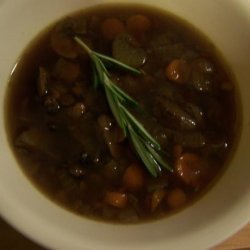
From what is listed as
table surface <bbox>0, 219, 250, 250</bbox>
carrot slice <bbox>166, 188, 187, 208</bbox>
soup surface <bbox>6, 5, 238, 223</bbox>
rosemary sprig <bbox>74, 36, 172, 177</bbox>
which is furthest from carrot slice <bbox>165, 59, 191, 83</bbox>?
table surface <bbox>0, 219, 250, 250</bbox>

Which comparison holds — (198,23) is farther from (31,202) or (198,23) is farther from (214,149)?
(31,202)

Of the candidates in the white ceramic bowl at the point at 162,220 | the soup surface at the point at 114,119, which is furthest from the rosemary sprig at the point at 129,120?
the white ceramic bowl at the point at 162,220

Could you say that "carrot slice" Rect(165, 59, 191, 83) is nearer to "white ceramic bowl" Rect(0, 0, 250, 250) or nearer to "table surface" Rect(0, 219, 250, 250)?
"white ceramic bowl" Rect(0, 0, 250, 250)

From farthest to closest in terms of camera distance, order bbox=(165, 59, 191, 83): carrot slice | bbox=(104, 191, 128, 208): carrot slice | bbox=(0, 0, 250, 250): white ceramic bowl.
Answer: bbox=(165, 59, 191, 83): carrot slice → bbox=(104, 191, 128, 208): carrot slice → bbox=(0, 0, 250, 250): white ceramic bowl

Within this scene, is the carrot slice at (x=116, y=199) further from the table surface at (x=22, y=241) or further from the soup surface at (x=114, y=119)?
the table surface at (x=22, y=241)

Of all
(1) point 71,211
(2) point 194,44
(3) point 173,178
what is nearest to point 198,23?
(2) point 194,44

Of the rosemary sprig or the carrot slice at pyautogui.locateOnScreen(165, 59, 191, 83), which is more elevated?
the carrot slice at pyautogui.locateOnScreen(165, 59, 191, 83)
